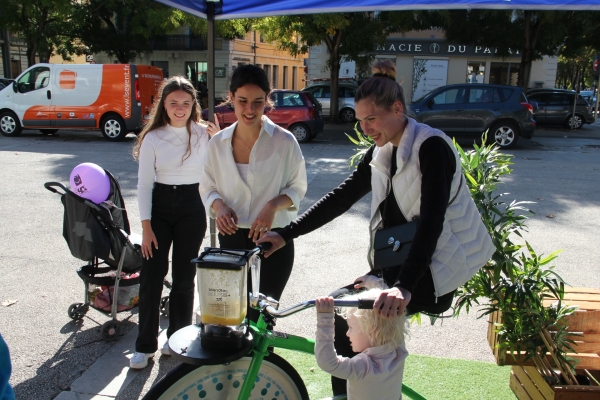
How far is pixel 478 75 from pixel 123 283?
32.4 meters

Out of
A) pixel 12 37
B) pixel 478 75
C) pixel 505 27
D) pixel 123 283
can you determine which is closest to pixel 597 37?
pixel 505 27

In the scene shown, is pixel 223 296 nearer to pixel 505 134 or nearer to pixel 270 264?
pixel 270 264

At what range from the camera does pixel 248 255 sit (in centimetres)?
194

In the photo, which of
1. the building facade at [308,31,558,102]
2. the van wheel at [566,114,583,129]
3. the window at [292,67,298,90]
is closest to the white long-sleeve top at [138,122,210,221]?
the van wheel at [566,114,583,129]

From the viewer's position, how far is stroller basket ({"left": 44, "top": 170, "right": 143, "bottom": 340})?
3756 mm

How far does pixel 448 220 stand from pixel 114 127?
15.2 m

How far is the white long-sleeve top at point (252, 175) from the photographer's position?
2.89m

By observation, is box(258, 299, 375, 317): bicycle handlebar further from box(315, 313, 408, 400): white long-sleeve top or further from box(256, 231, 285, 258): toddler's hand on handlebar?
box(256, 231, 285, 258): toddler's hand on handlebar

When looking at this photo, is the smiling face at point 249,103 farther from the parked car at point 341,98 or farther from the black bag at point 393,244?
the parked car at point 341,98

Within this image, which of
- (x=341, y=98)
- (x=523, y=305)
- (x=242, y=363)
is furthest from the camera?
(x=341, y=98)

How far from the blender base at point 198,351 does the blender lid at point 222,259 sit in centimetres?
29

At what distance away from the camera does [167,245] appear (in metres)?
3.51

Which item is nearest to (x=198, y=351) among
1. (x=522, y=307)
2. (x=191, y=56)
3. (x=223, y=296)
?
(x=223, y=296)

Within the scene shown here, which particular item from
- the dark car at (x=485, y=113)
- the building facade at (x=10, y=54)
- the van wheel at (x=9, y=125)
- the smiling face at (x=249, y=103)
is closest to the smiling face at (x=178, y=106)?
the smiling face at (x=249, y=103)
